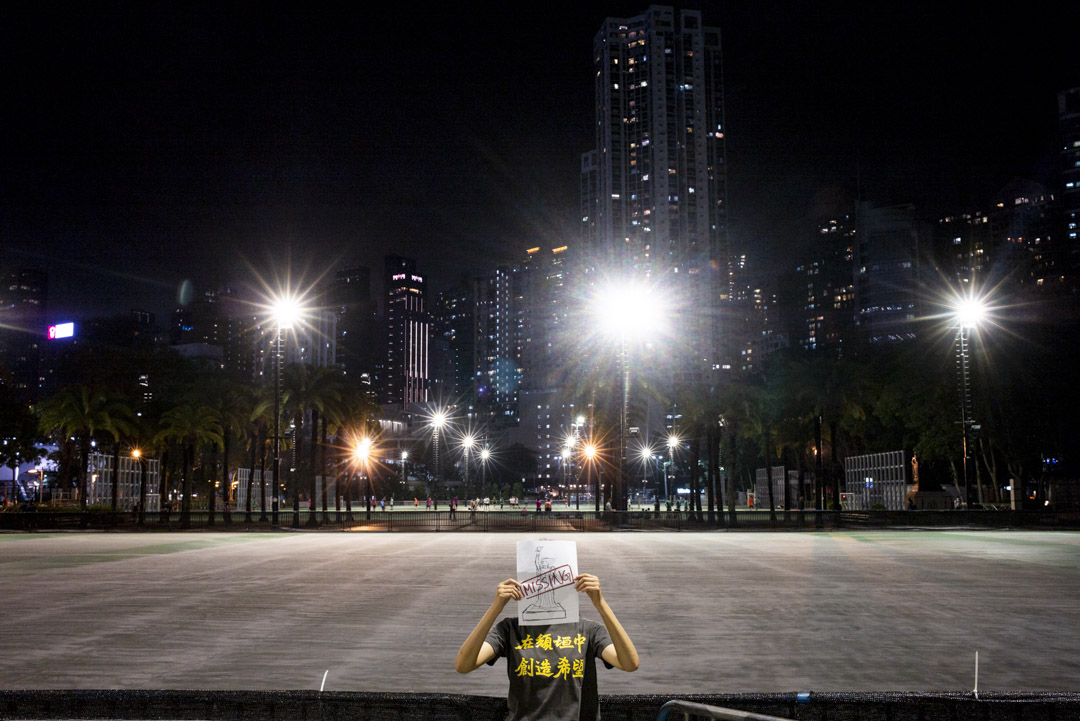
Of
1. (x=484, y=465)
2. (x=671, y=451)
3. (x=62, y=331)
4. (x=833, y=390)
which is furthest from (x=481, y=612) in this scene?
(x=671, y=451)

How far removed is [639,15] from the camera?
195 m

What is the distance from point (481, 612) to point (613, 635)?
35.0 feet

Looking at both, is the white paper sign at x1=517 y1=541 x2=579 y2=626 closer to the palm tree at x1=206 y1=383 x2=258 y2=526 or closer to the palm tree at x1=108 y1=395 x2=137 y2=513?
the palm tree at x1=206 y1=383 x2=258 y2=526

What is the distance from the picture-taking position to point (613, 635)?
5.57 metres

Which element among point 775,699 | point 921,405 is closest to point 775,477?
point 921,405

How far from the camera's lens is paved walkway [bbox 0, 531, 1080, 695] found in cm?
1048

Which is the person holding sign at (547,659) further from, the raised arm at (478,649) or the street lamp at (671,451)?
the street lamp at (671,451)

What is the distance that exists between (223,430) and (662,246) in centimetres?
13841

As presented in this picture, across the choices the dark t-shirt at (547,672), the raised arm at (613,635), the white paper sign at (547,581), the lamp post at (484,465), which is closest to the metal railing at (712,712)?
the raised arm at (613,635)

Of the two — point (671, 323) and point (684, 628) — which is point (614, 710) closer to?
point (684, 628)

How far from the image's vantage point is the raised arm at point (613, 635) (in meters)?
5.42

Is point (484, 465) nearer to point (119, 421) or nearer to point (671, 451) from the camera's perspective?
point (671, 451)

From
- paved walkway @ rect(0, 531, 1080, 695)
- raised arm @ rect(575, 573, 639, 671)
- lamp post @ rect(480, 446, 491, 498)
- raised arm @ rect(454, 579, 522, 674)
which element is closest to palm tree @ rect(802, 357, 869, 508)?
paved walkway @ rect(0, 531, 1080, 695)

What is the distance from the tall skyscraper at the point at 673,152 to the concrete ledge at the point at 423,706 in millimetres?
180365
